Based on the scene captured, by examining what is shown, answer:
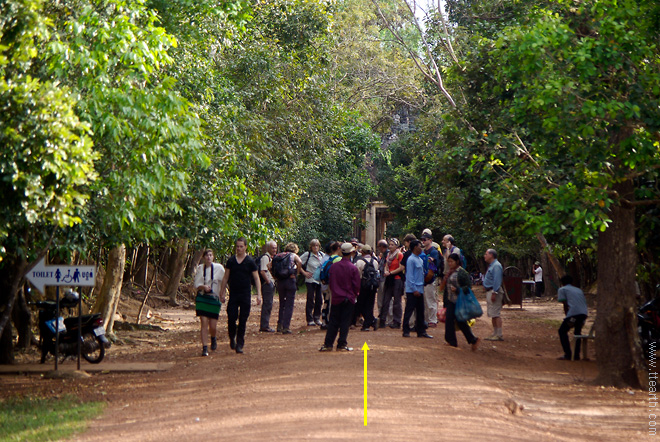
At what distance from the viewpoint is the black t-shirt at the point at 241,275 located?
13094mm

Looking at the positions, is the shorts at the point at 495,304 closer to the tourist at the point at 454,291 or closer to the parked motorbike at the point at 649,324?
the tourist at the point at 454,291

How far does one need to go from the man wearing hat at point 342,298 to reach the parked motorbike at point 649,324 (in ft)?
18.2

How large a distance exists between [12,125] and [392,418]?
4575 mm

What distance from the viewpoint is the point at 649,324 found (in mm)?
14219

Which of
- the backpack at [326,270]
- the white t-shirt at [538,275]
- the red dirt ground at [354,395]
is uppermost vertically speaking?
the white t-shirt at [538,275]

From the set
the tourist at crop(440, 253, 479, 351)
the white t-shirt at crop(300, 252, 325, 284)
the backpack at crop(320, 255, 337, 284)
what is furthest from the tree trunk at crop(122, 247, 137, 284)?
the tourist at crop(440, 253, 479, 351)

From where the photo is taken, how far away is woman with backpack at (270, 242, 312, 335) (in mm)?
16234

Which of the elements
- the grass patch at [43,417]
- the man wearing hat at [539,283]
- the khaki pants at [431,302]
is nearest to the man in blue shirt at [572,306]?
the khaki pants at [431,302]

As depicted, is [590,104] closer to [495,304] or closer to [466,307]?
[466,307]

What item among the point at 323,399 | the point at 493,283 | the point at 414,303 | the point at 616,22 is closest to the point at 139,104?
the point at 323,399

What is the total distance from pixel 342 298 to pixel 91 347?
441 centimetres

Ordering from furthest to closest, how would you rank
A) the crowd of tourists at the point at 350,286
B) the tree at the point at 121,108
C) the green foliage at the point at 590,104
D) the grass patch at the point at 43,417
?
the crowd of tourists at the point at 350,286, the green foliage at the point at 590,104, the tree at the point at 121,108, the grass patch at the point at 43,417

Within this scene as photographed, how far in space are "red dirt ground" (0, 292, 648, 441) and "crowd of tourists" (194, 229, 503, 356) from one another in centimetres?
48

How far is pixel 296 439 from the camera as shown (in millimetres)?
7043
